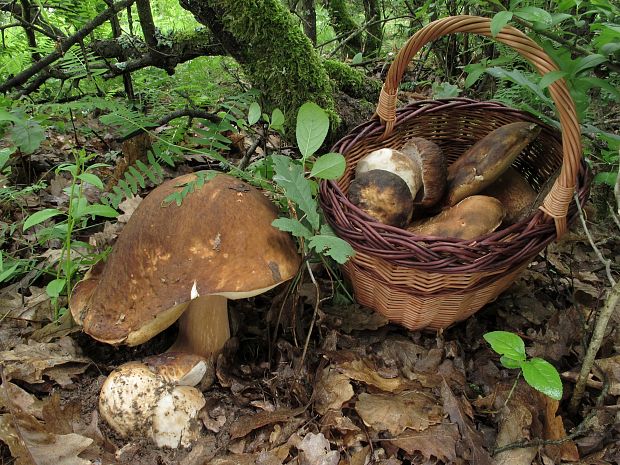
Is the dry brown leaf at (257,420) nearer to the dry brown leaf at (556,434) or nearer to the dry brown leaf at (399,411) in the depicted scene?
the dry brown leaf at (399,411)

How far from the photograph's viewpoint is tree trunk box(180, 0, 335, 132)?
2646 mm

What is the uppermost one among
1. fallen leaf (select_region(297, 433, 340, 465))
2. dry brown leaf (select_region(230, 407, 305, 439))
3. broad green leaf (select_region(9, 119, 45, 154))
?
broad green leaf (select_region(9, 119, 45, 154))

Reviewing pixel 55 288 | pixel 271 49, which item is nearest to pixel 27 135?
pixel 55 288

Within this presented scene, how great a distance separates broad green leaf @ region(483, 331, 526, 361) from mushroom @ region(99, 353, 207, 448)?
1.14 metres

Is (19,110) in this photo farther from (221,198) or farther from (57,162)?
(57,162)

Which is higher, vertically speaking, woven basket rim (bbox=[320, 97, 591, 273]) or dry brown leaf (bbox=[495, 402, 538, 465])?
woven basket rim (bbox=[320, 97, 591, 273])

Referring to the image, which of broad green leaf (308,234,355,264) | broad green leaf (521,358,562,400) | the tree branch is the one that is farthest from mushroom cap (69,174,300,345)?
the tree branch

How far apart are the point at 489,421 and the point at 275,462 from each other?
876mm

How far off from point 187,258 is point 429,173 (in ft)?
4.03

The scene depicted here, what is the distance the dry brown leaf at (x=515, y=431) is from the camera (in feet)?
5.57

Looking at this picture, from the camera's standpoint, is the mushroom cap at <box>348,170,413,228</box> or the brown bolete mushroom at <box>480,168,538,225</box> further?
the brown bolete mushroom at <box>480,168,538,225</box>

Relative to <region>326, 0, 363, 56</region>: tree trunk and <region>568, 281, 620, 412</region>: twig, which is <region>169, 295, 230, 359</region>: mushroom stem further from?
<region>326, 0, 363, 56</region>: tree trunk

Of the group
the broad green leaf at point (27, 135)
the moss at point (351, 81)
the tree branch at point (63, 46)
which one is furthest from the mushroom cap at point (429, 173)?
the tree branch at point (63, 46)

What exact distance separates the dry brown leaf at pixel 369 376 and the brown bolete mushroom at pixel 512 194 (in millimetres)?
915
